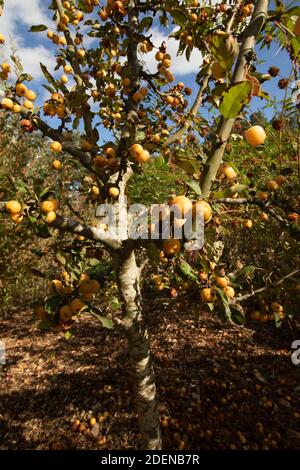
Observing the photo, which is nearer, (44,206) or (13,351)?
(44,206)

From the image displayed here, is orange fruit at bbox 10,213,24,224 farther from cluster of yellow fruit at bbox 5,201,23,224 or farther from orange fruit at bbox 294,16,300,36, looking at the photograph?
orange fruit at bbox 294,16,300,36

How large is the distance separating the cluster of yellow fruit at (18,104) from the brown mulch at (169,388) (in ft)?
6.57

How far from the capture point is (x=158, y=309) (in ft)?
21.3

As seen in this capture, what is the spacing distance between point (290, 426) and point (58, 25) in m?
4.59

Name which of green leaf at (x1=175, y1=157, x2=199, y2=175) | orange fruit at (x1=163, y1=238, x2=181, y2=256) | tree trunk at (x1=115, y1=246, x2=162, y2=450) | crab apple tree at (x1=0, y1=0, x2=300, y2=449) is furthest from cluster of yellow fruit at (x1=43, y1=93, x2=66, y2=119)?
orange fruit at (x1=163, y1=238, x2=181, y2=256)

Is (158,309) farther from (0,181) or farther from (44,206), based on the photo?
(44,206)

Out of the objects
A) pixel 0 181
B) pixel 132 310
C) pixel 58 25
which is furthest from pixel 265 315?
pixel 0 181

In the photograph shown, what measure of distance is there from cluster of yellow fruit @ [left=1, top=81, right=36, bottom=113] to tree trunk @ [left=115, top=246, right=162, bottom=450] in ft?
3.74

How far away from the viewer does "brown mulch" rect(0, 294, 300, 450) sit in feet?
11.3

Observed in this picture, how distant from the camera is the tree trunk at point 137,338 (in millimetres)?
2205

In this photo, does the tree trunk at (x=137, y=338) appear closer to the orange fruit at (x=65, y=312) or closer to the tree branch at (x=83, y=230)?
the tree branch at (x=83, y=230)

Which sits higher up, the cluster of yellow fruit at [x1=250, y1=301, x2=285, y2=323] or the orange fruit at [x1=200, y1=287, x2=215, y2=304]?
the orange fruit at [x1=200, y1=287, x2=215, y2=304]

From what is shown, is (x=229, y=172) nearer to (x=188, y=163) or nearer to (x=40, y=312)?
(x=188, y=163)

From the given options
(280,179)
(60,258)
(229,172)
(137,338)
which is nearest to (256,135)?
(229,172)
